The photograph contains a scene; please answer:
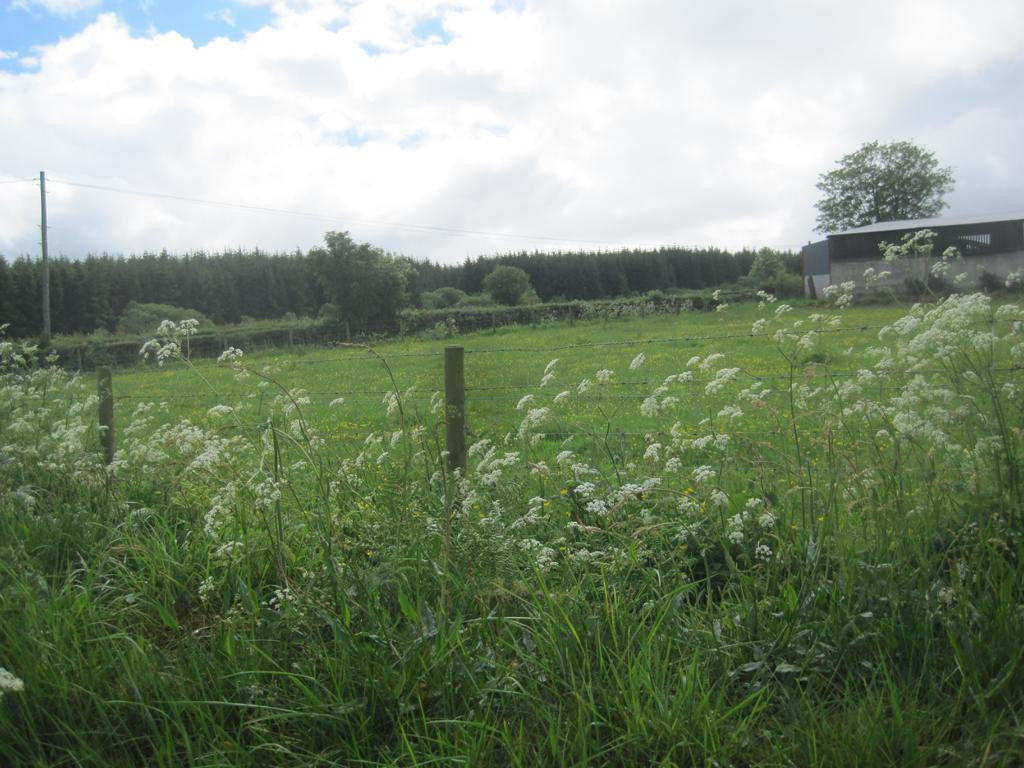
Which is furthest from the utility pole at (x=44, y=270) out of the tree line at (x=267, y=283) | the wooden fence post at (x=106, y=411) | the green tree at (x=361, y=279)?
the wooden fence post at (x=106, y=411)

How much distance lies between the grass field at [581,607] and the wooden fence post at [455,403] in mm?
376

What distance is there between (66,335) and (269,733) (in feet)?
96.4

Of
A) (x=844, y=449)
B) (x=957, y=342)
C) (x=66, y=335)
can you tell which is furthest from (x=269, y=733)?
(x=66, y=335)

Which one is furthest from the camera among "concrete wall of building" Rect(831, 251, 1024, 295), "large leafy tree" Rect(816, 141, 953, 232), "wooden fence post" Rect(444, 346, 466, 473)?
"large leafy tree" Rect(816, 141, 953, 232)

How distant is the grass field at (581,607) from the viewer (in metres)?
2.27

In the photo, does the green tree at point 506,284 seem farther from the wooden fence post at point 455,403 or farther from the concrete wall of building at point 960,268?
the wooden fence post at point 455,403

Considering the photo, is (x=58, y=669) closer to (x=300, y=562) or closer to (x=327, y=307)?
(x=300, y=562)

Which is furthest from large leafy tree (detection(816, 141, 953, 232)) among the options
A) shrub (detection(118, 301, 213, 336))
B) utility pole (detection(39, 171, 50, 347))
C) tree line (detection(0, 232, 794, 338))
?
utility pole (detection(39, 171, 50, 347))

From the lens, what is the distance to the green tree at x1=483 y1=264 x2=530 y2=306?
1346 inches

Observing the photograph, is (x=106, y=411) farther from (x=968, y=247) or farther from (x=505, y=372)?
(x=968, y=247)

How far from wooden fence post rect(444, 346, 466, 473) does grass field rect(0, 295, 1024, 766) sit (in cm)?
38

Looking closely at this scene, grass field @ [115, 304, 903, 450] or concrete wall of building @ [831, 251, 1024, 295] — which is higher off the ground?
concrete wall of building @ [831, 251, 1024, 295]

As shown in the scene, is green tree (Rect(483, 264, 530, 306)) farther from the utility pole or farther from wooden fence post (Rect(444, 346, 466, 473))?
wooden fence post (Rect(444, 346, 466, 473))

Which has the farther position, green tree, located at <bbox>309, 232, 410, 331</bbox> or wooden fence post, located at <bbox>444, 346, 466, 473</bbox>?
green tree, located at <bbox>309, 232, 410, 331</bbox>
